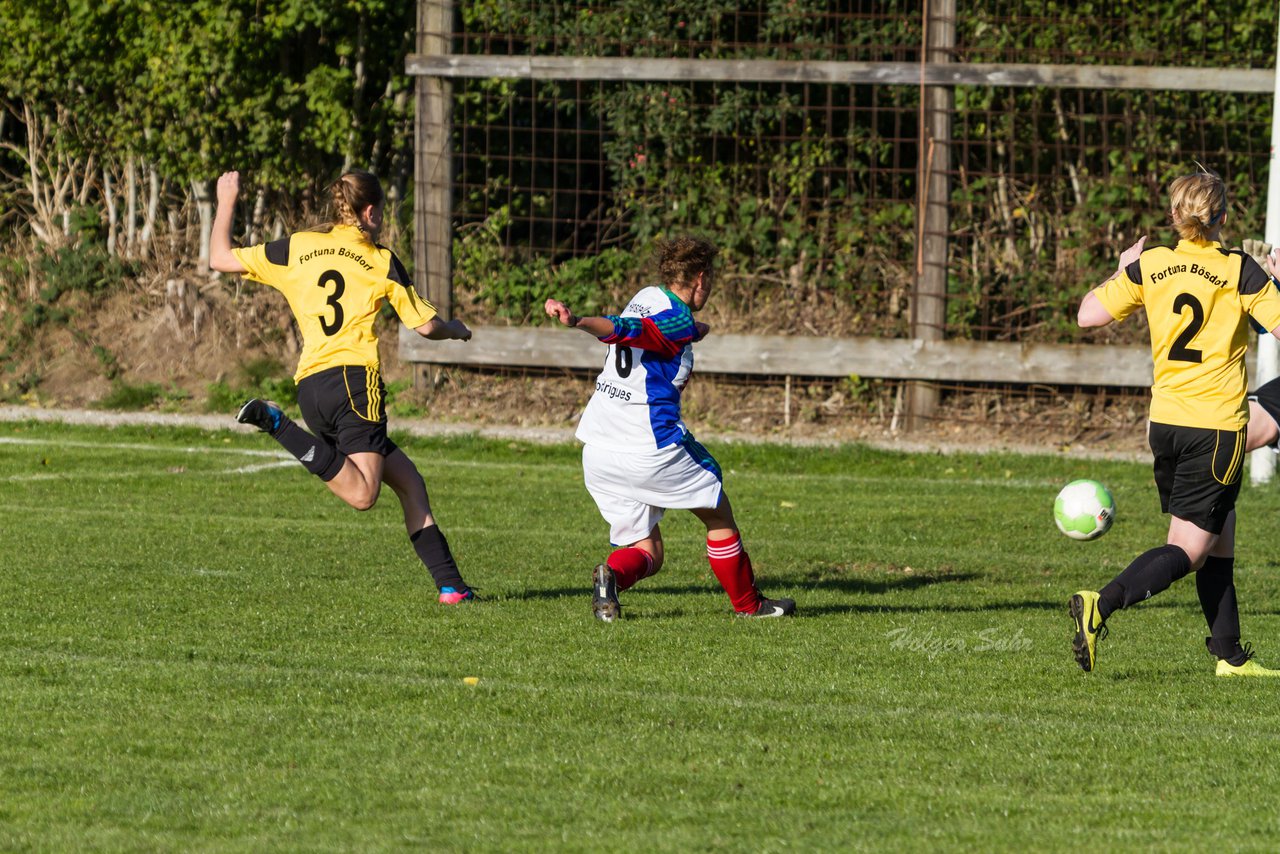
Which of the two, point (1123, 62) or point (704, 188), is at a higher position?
point (1123, 62)

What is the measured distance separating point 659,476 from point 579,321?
0.92 meters

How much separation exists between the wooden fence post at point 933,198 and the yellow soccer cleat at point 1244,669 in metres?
8.62

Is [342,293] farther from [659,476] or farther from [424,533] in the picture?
[659,476]

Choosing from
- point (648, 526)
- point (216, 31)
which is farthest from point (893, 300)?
point (648, 526)

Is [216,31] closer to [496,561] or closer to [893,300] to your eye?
[893,300]

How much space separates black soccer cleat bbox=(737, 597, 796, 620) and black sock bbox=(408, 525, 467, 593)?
1298mm

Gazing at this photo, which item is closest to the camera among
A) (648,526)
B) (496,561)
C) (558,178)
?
(648,526)

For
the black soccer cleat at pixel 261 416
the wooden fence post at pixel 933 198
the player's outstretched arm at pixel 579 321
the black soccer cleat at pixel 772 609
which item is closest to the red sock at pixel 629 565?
the black soccer cleat at pixel 772 609

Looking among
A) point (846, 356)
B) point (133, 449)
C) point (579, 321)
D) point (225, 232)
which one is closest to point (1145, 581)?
point (579, 321)

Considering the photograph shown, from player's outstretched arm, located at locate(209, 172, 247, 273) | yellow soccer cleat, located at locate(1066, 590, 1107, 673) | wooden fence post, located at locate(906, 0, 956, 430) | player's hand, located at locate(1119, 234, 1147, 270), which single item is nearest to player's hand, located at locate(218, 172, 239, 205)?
player's outstretched arm, located at locate(209, 172, 247, 273)

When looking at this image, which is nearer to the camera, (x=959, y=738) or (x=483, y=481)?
(x=959, y=738)

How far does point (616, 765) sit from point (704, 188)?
12.1 meters

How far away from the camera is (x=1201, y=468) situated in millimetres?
6312

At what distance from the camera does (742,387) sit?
15797mm
